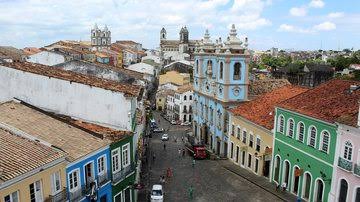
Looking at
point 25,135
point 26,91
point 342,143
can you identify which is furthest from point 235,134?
point 25,135

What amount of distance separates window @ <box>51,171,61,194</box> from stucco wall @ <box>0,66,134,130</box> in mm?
7404

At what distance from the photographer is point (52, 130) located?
2003cm

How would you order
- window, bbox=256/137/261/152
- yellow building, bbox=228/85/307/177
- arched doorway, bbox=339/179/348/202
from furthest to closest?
window, bbox=256/137/261/152 → yellow building, bbox=228/85/307/177 → arched doorway, bbox=339/179/348/202

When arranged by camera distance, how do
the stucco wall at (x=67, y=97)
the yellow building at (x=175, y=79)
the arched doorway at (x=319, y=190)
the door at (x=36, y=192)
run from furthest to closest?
the yellow building at (x=175, y=79) < the arched doorway at (x=319, y=190) < the stucco wall at (x=67, y=97) < the door at (x=36, y=192)

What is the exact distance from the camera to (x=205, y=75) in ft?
156

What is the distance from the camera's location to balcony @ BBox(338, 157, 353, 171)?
72.6ft

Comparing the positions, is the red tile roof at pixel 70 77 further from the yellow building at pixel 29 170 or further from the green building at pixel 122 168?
the yellow building at pixel 29 170

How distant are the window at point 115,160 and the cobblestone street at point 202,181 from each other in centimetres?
815

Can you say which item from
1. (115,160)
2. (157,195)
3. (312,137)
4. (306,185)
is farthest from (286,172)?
(115,160)

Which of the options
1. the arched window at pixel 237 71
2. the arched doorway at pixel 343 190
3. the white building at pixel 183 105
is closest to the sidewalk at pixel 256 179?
the arched doorway at pixel 343 190

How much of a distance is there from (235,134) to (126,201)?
Result: 56.4ft

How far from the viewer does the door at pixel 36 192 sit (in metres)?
15.4

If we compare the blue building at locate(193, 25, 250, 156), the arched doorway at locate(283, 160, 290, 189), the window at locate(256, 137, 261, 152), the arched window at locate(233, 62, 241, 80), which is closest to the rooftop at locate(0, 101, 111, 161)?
the arched doorway at locate(283, 160, 290, 189)

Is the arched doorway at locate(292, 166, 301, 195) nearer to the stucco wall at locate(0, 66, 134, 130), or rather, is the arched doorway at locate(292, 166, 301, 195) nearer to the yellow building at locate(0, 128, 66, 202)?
the stucco wall at locate(0, 66, 134, 130)
